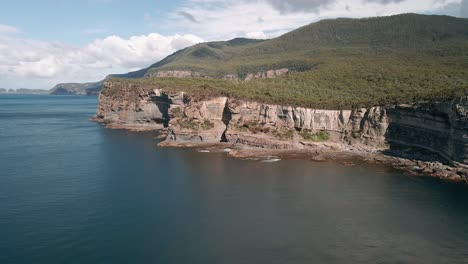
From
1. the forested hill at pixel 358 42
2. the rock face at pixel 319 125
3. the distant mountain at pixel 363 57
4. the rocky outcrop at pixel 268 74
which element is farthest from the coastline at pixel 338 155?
the rocky outcrop at pixel 268 74

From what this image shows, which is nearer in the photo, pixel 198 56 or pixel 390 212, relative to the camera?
pixel 390 212

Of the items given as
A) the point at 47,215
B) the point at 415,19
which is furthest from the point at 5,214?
the point at 415,19

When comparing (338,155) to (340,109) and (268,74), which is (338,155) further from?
(268,74)

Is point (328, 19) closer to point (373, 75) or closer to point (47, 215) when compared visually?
point (373, 75)

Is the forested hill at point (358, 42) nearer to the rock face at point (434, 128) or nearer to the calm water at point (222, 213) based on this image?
the rock face at point (434, 128)

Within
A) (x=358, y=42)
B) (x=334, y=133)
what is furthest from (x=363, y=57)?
(x=334, y=133)

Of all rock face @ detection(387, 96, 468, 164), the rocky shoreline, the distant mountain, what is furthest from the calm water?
the distant mountain

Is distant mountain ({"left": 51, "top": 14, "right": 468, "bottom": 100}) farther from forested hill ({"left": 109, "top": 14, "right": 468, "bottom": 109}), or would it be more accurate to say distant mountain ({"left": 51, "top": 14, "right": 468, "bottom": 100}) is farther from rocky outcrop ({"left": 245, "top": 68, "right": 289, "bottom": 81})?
forested hill ({"left": 109, "top": 14, "right": 468, "bottom": 109})
